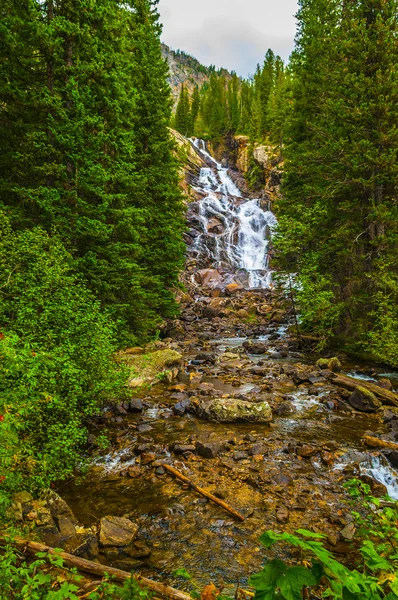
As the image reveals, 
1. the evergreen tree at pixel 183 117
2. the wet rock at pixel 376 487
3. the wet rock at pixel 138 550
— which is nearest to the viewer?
the wet rock at pixel 138 550

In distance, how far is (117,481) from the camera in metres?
6.38

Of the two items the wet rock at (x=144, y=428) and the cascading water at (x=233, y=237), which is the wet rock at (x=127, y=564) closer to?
the wet rock at (x=144, y=428)

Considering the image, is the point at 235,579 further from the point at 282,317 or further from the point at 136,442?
the point at 282,317

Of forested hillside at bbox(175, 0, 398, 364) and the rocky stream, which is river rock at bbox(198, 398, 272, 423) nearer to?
the rocky stream

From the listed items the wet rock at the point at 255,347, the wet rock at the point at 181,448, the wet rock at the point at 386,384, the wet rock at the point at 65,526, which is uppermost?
the wet rock at the point at 386,384

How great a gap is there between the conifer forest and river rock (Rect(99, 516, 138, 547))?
0.14ft

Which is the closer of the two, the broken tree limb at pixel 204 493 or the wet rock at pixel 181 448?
the broken tree limb at pixel 204 493

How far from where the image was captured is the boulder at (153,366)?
11344 mm

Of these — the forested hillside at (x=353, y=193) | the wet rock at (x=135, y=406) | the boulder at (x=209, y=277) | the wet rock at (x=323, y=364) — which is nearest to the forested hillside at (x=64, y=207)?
the wet rock at (x=135, y=406)

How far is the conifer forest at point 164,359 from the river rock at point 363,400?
63 millimetres

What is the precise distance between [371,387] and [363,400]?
46.7 inches

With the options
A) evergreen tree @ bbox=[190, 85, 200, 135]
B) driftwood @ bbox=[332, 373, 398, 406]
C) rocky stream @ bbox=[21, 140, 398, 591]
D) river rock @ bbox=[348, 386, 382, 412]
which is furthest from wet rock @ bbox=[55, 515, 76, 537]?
evergreen tree @ bbox=[190, 85, 200, 135]

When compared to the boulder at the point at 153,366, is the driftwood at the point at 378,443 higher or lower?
higher

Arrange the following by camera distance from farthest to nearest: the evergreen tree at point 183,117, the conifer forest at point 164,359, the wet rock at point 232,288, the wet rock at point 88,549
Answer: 1. the evergreen tree at point 183,117
2. the wet rock at point 232,288
3. the wet rock at point 88,549
4. the conifer forest at point 164,359
